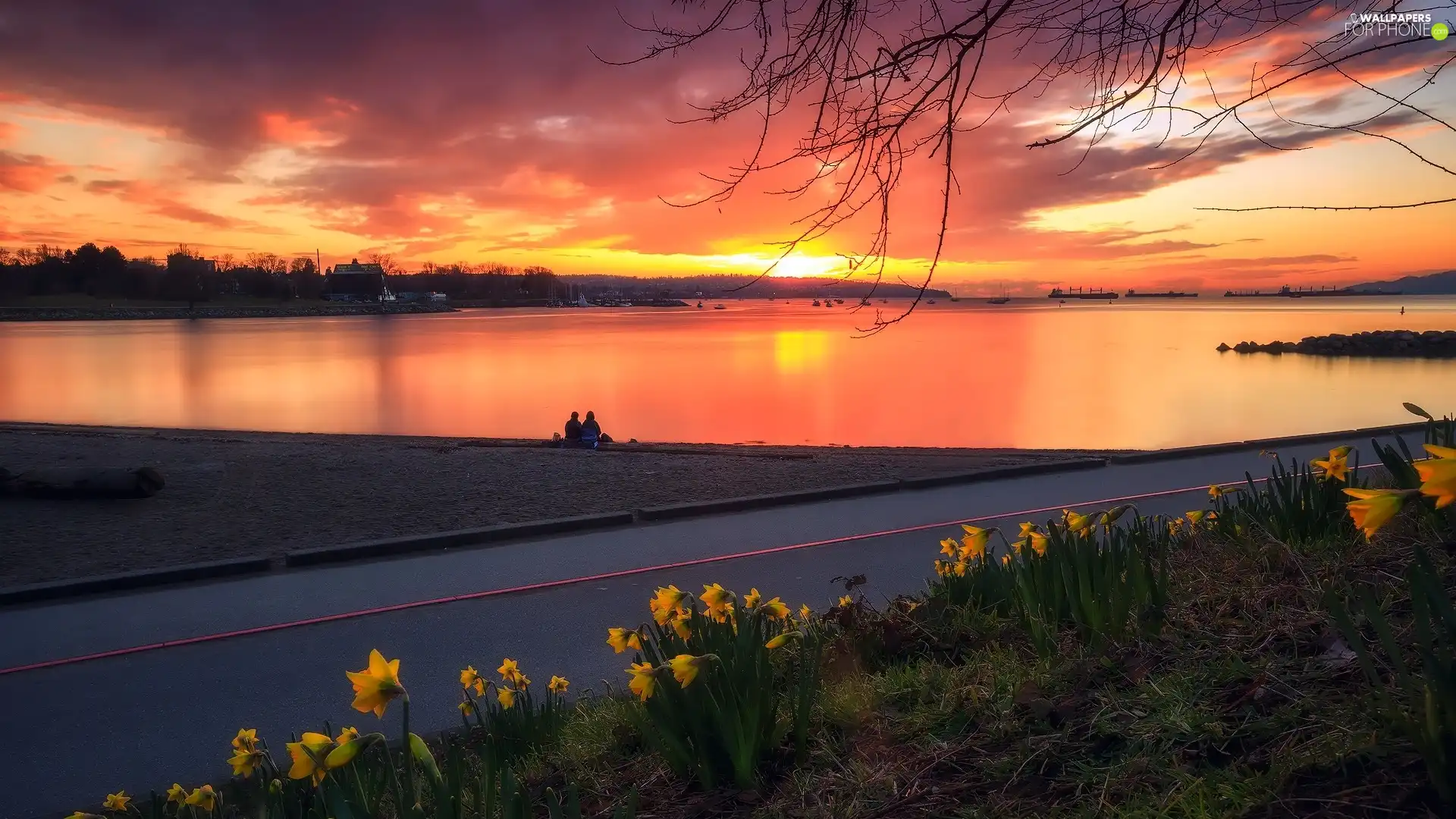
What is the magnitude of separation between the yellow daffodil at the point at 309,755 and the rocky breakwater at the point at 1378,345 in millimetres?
58388

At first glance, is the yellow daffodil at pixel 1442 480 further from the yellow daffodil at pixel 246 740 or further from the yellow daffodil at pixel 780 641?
the yellow daffodil at pixel 246 740

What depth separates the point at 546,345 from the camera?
78.2 meters

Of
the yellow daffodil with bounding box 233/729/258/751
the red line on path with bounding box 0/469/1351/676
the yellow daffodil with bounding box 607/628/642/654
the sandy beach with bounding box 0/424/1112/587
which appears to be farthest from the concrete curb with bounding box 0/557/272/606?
the yellow daffodil with bounding box 607/628/642/654

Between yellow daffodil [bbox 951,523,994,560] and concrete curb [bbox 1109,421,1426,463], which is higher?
yellow daffodil [bbox 951,523,994,560]

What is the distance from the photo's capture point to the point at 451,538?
27.6ft


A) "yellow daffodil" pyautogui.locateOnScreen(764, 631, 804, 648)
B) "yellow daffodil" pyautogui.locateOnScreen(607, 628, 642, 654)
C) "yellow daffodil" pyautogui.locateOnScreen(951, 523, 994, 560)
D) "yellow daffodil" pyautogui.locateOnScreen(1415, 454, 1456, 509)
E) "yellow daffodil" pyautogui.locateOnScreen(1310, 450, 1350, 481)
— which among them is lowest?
"yellow daffodil" pyautogui.locateOnScreen(607, 628, 642, 654)

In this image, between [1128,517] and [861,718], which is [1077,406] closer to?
[1128,517]

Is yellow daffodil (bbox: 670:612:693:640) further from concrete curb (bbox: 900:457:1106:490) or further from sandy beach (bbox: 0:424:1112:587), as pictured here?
concrete curb (bbox: 900:457:1106:490)

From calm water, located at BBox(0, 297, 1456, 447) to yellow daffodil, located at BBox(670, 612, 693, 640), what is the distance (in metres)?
22.5

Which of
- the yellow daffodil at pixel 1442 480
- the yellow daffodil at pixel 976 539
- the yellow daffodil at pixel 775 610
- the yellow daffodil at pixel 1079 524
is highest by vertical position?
the yellow daffodil at pixel 1442 480

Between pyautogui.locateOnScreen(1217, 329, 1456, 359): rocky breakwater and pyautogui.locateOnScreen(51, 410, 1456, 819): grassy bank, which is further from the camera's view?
pyautogui.locateOnScreen(1217, 329, 1456, 359): rocky breakwater

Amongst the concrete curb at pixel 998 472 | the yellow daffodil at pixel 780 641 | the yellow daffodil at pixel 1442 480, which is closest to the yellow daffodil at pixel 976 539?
the yellow daffodil at pixel 780 641

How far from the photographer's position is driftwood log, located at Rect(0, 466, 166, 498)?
33.4 feet

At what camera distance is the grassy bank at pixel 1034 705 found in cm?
204
